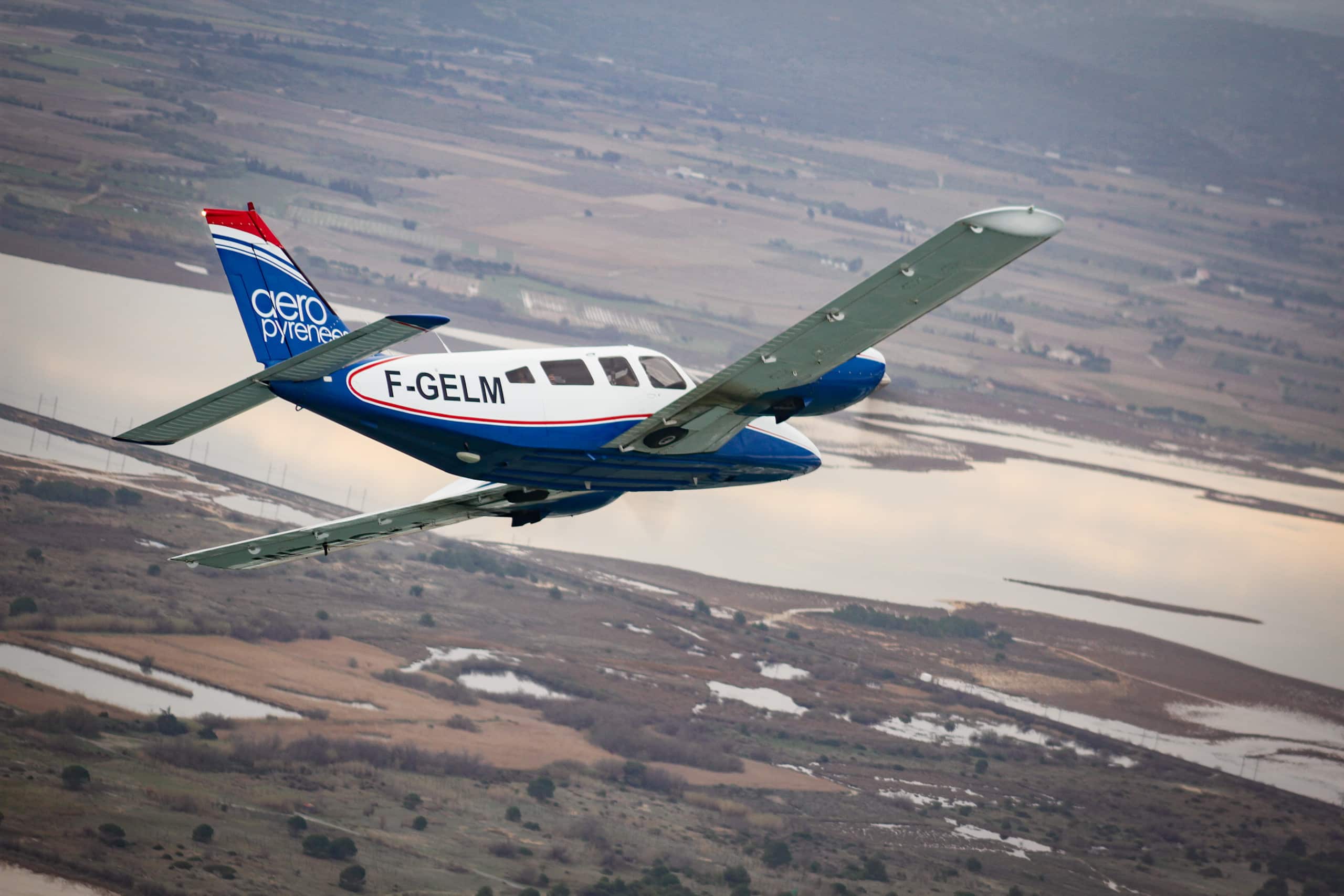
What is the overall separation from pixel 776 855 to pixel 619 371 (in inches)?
4979

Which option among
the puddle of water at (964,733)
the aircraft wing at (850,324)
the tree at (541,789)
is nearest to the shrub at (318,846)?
the tree at (541,789)

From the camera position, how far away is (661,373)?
3606 cm

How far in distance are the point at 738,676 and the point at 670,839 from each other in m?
36.5

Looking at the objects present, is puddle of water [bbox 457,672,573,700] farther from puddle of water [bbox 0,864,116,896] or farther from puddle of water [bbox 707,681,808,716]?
puddle of water [bbox 0,864,116,896]

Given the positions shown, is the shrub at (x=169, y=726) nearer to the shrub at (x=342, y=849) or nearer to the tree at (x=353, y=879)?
the shrub at (x=342, y=849)

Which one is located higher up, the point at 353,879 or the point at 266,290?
the point at 266,290

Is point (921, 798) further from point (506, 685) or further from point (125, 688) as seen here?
point (125, 688)

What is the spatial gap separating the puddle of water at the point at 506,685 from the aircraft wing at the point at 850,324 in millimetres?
148346

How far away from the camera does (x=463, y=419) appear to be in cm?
3381

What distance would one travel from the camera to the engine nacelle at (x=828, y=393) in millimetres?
34438

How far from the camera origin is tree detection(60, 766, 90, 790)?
149 meters

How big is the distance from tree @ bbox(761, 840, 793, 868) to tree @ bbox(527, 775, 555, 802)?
24.7 meters

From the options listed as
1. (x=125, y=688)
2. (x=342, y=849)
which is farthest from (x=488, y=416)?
(x=125, y=688)

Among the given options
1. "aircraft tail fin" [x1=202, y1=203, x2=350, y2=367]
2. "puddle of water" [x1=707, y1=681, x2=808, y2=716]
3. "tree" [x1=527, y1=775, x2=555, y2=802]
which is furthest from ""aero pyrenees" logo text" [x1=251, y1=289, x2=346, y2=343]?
"puddle of water" [x1=707, y1=681, x2=808, y2=716]
